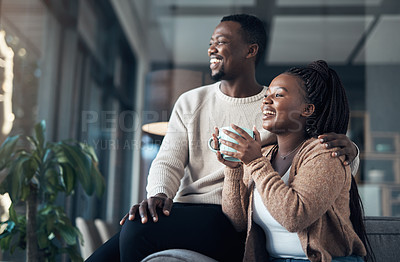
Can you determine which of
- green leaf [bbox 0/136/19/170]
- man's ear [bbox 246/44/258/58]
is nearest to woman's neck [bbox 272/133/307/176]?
man's ear [bbox 246/44/258/58]

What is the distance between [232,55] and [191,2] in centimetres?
254

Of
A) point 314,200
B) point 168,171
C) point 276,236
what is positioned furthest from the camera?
point 168,171

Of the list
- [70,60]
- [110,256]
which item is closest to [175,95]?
[70,60]

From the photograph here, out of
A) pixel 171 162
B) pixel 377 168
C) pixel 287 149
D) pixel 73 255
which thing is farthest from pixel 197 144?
pixel 377 168

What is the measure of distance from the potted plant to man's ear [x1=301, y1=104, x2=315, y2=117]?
4.15 ft

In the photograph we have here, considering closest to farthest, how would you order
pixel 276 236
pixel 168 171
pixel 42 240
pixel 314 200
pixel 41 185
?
pixel 314 200, pixel 276 236, pixel 168 171, pixel 42 240, pixel 41 185

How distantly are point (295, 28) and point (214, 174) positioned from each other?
2.69m

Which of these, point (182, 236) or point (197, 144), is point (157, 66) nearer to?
point (197, 144)

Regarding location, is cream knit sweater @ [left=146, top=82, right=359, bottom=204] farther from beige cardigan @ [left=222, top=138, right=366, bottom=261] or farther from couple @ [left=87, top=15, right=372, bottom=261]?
beige cardigan @ [left=222, top=138, right=366, bottom=261]

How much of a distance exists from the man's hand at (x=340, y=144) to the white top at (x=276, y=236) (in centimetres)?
13

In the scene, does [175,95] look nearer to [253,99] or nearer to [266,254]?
[253,99]

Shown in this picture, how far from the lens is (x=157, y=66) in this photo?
→ 381 centimetres

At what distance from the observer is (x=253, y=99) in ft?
4.87

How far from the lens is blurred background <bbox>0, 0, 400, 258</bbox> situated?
3.27 m
